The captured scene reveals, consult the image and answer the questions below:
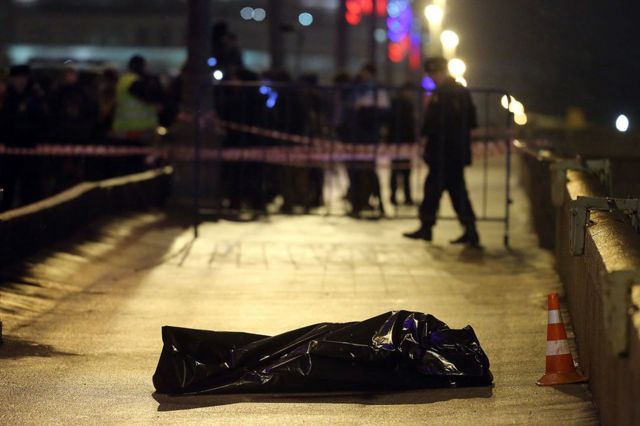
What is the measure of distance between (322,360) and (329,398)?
0.21 meters

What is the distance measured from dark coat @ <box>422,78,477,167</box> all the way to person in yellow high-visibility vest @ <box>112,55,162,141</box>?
497cm

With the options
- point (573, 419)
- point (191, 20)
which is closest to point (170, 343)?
point (573, 419)

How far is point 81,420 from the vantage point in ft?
21.4

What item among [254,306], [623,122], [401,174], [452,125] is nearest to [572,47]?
[623,122]

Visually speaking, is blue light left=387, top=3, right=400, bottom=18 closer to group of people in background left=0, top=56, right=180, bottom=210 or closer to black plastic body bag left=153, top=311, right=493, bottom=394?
group of people in background left=0, top=56, right=180, bottom=210

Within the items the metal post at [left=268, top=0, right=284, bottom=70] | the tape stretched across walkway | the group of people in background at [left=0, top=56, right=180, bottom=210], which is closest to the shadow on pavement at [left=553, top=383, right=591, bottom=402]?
the tape stretched across walkway

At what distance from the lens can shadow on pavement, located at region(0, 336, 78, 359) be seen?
26.6 feet

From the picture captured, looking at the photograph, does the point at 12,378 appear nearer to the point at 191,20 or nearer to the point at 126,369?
the point at 126,369

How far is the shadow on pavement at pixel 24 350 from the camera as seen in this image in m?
8.09

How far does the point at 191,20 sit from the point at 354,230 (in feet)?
14.1

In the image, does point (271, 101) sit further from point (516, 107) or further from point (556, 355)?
point (556, 355)

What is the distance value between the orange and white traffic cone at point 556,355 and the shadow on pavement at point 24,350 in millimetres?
2818

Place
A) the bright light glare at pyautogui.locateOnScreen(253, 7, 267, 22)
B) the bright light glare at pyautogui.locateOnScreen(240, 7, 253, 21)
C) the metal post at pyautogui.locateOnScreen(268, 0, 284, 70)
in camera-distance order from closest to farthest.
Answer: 1. the metal post at pyautogui.locateOnScreen(268, 0, 284, 70)
2. the bright light glare at pyautogui.locateOnScreen(240, 7, 253, 21)
3. the bright light glare at pyautogui.locateOnScreen(253, 7, 267, 22)

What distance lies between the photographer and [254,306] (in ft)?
33.0
